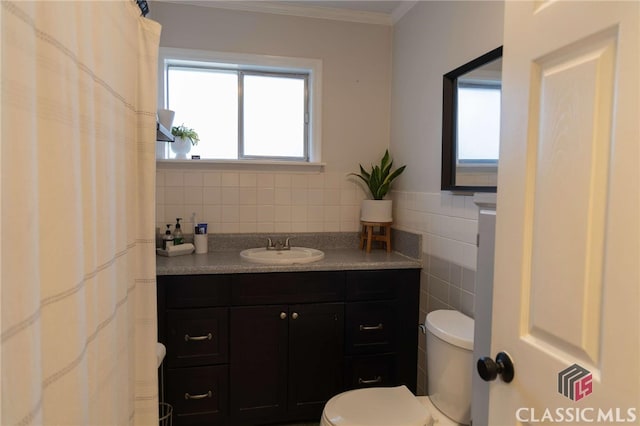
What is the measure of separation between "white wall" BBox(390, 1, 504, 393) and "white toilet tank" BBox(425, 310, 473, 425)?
11.2 inches

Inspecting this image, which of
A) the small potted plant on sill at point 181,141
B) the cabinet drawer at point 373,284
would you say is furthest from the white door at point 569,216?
the small potted plant on sill at point 181,141

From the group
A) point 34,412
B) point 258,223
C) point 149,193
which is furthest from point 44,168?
point 258,223

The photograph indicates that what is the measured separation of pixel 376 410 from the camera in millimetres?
1491

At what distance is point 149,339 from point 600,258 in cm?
121

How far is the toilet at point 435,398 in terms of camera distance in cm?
142

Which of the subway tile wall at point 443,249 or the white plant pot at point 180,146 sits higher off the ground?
the white plant pot at point 180,146

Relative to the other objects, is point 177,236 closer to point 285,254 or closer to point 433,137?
point 285,254

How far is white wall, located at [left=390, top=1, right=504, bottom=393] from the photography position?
1.78 metres

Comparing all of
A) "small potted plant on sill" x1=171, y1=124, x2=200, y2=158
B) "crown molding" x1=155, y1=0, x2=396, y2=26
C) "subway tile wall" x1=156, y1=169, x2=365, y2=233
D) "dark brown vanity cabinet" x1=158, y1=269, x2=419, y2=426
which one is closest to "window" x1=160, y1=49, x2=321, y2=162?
"small potted plant on sill" x1=171, y1=124, x2=200, y2=158

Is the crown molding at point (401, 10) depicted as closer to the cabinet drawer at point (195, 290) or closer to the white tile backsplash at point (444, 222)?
the white tile backsplash at point (444, 222)

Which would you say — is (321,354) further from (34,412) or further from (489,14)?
(489,14)

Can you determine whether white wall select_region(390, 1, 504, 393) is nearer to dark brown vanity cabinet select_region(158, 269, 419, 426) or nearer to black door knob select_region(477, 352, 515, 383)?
dark brown vanity cabinet select_region(158, 269, 419, 426)

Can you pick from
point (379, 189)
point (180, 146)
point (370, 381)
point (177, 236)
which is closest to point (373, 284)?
point (370, 381)

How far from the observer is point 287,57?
8.36 feet
